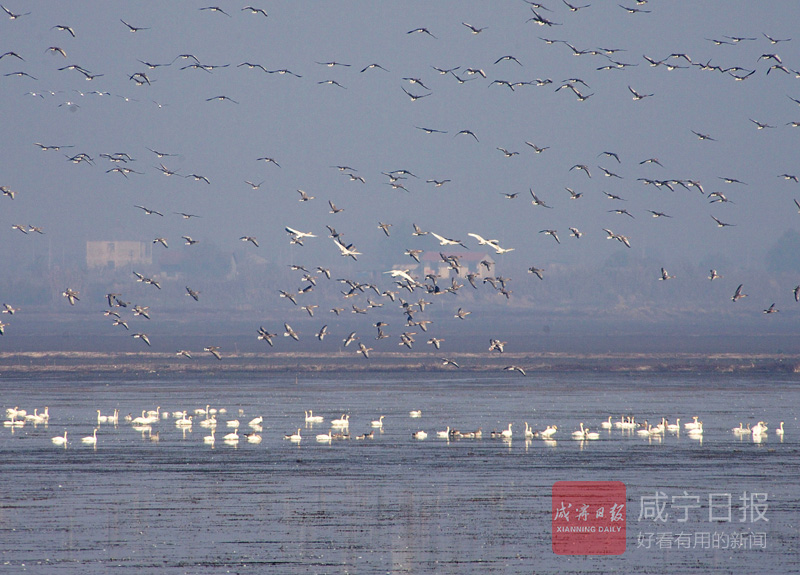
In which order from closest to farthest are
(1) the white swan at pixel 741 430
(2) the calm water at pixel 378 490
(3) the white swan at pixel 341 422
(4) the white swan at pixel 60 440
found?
(2) the calm water at pixel 378 490 < (4) the white swan at pixel 60 440 < (1) the white swan at pixel 741 430 < (3) the white swan at pixel 341 422

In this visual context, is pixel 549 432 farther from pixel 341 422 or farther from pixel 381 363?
pixel 381 363

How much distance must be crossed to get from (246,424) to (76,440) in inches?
328

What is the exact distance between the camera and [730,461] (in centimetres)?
4238

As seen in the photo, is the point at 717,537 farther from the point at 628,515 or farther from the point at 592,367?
the point at 592,367

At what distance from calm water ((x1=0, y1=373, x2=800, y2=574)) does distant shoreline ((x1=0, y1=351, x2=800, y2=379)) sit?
996 inches

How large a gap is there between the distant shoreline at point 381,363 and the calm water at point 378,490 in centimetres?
2529

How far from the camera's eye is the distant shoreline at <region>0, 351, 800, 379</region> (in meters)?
87.4

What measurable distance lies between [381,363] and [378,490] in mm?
59100

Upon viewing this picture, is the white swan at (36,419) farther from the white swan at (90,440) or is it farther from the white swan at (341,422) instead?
the white swan at (341,422)

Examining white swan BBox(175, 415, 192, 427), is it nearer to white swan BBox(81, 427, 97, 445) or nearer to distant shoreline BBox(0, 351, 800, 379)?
white swan BBox(81, 427, 97, 445)

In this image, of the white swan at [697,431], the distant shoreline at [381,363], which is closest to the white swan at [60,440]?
the white swan at [697,431]

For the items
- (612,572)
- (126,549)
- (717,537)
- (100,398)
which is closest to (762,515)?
(717,537)

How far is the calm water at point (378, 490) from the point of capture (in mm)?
28688

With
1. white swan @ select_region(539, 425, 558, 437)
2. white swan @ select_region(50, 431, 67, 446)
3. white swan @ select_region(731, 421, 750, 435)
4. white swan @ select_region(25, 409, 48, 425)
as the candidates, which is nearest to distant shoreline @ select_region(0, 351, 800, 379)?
white swan @ select_region(25, 409, 48, 425)
